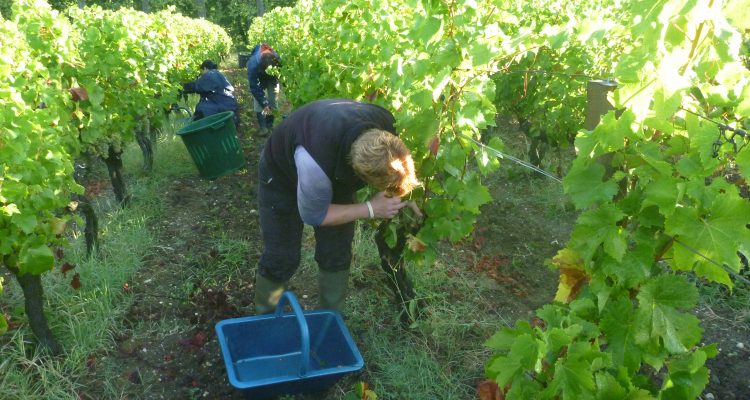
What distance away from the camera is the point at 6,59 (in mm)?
2461

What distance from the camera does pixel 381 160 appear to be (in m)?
2.12

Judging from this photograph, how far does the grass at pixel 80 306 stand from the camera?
2715 mm

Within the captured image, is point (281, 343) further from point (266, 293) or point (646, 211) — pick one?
point (646, 211)

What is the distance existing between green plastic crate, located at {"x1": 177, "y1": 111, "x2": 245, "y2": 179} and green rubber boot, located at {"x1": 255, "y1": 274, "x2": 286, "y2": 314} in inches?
108

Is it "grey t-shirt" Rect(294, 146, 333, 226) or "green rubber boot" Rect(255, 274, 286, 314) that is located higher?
"grey t-shirt" Rect(294, 146, 333, 226)

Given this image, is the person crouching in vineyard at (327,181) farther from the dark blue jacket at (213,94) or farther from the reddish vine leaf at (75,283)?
the dark blue jacket at (213,94)

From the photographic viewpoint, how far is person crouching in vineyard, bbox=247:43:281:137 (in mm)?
7527

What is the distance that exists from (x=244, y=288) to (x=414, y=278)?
1.13 meters

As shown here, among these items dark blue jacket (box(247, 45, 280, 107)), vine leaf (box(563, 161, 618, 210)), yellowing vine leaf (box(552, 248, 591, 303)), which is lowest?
dark blue jacket (box(247, 45, 280, 107))

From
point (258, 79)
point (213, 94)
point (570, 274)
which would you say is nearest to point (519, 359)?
point (570, 274)

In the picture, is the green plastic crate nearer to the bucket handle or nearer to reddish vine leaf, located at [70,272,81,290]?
reddish vine leaf, located at [70,272,81,290]

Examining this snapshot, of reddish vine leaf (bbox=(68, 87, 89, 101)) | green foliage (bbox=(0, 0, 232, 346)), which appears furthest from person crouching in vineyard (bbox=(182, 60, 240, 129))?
reddish vine leaf (bbox=(68, 87, 89, 101))

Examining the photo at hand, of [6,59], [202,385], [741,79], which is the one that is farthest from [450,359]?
[6,59]

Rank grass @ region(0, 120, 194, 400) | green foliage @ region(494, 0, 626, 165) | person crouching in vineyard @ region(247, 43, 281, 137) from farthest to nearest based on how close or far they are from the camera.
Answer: person crouching in vineyard @ region(247, 43, 281, 137), green foliage @ region(494, 0, 626, 165), grass @ region(0, 120, 194, 400)
